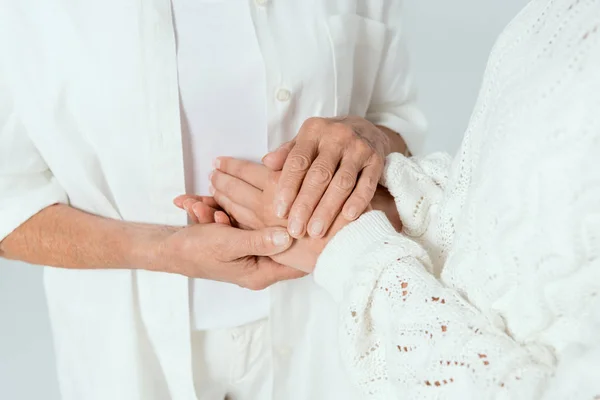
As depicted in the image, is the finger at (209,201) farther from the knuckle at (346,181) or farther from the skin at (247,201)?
the knuckle at (346,181)

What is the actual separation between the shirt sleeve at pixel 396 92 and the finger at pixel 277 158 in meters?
0.31

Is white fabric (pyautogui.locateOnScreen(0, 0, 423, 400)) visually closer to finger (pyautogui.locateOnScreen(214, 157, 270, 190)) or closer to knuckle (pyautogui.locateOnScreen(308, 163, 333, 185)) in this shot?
finger (pyautogui.locateOnScreen(214, 157, 270, 190))

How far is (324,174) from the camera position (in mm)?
728

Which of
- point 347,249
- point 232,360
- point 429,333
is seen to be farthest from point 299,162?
point 232,360

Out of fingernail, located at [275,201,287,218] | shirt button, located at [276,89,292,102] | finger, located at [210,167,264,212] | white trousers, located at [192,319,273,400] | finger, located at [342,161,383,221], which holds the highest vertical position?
shirt button, located at [276,89,292,102]

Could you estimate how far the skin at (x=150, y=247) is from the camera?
0.76m

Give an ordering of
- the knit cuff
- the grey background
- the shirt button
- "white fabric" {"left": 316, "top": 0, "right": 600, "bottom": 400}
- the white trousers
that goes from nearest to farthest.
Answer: "white fabric" {"left": 316, "top": 0, "right": 600, "bottom": 400}, the knit cuff, the shirt button, the white trousers, the grey background

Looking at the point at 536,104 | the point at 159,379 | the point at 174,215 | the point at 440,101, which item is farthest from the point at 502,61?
the point at 440,101

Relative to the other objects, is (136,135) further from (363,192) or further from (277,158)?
(363,192)

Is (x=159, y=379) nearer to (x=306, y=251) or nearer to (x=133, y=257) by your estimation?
(x=133, y=257)

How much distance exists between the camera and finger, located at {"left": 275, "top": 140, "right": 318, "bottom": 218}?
2.38 ft

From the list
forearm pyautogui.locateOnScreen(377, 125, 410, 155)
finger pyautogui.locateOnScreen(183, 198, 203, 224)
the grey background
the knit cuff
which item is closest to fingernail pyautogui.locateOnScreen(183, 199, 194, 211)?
finger pyautogui.locateOnScreen(183, 198, 203, 224)

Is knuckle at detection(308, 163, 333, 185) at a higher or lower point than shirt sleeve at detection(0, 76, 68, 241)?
higher

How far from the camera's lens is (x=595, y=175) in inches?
17.2
